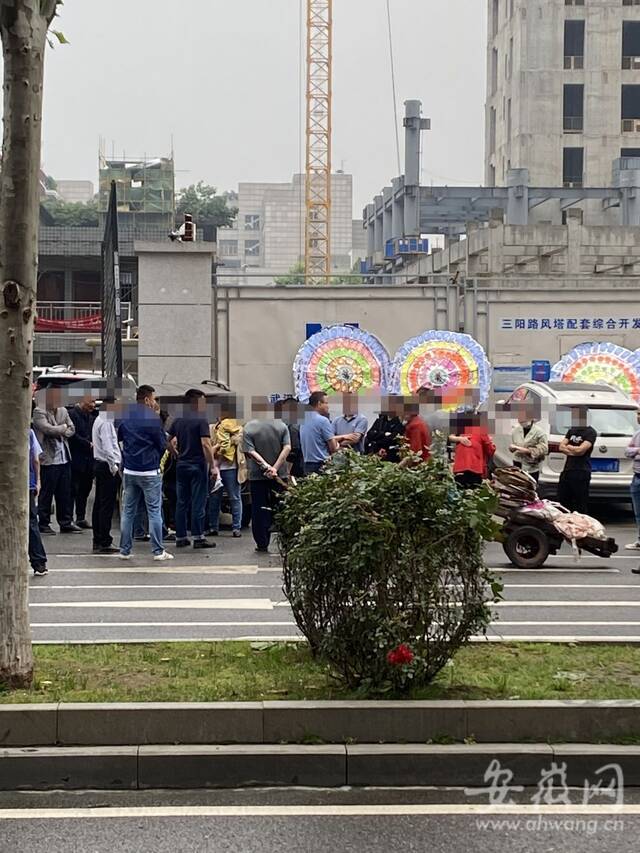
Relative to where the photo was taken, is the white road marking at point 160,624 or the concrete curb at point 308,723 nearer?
the concrete curb at point 308,723

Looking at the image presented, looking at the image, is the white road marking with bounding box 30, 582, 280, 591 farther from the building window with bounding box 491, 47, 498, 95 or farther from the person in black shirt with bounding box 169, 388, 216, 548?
the building window with bounding box 491, 47, 498, 95

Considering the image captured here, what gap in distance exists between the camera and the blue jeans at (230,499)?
15305mm

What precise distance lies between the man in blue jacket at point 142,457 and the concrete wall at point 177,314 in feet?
18.8

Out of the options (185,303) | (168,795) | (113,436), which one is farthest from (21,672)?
(185,303)

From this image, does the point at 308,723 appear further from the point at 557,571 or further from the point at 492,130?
the point at 492,130

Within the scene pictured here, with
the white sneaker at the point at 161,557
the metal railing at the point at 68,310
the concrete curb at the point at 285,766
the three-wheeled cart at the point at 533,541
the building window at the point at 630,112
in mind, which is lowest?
the concrete curb at the point at 285,766

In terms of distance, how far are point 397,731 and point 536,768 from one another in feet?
2.43

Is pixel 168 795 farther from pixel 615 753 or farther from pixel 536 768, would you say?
pixel 615 753

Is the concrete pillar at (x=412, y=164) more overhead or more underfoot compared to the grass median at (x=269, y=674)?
more overhead

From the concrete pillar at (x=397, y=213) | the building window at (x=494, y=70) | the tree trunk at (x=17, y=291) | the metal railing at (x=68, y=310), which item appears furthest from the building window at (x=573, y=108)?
the tree trunk at (x=17, y=291)

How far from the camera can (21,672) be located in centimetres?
729

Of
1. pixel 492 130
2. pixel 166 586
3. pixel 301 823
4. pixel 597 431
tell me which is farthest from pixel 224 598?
pixel 492 130

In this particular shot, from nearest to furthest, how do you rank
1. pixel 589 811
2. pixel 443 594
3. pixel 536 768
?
pixel 589 811, pixel 536 768, pixel 443 594

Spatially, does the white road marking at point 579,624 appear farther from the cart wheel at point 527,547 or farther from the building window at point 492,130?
the building window at point 492,130
